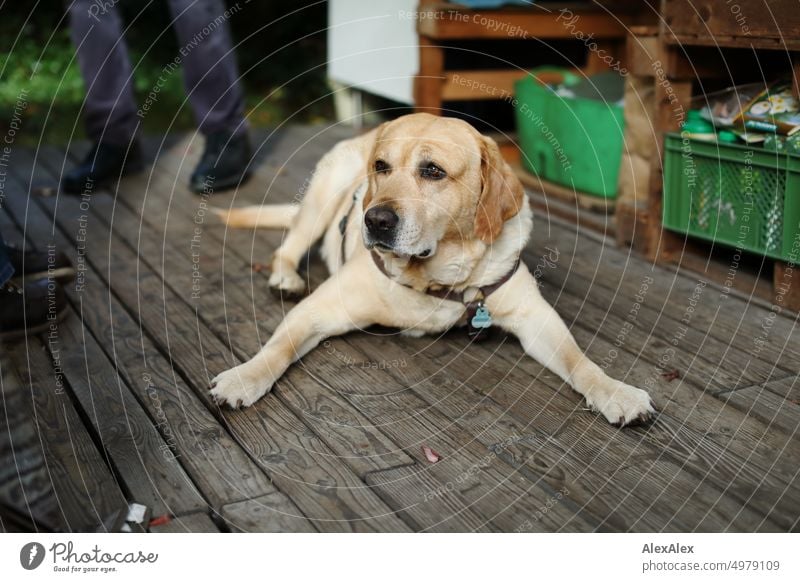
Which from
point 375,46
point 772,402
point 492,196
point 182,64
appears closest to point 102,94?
point 182,64

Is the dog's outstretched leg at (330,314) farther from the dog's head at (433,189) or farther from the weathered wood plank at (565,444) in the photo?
the dog's head at (433,189)

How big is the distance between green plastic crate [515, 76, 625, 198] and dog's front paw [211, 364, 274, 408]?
2744 mm

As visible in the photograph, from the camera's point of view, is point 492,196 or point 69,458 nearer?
point 69,458

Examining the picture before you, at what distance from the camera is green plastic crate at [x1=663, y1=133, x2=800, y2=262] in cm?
364

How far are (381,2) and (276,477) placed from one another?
464cm

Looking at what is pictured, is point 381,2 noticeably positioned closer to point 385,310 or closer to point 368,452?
point 385,310

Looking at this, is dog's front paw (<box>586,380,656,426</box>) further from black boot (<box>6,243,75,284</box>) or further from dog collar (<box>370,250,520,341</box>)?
black boot (<box>6,243,75,284</box>)

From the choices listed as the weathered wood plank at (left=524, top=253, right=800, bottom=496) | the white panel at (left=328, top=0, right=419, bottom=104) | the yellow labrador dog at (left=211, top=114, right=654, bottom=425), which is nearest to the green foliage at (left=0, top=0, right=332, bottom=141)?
the white panel at (left=328, top=0, right=419, bottom=104)

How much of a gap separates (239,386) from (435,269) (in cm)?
83

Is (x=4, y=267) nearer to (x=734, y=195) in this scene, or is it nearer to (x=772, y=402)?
(x=772, y=402)

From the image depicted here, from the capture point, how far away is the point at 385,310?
3375 mm

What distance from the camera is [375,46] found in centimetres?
657
